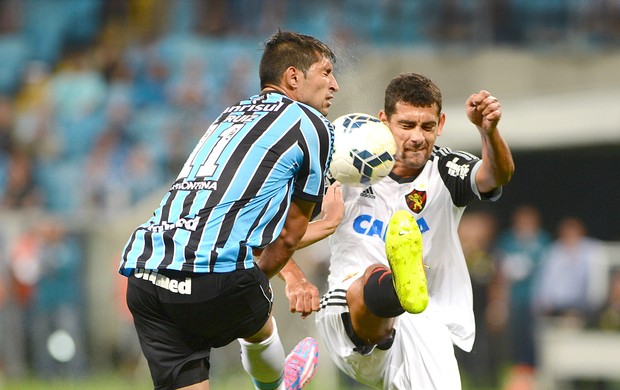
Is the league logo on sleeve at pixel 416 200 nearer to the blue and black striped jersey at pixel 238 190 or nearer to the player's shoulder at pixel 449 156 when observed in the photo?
the player's shoulder at pixel 449 156

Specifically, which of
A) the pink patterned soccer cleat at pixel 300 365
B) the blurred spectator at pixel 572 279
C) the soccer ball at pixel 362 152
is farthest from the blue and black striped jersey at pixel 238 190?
the blurred spectator at pixel 572 279

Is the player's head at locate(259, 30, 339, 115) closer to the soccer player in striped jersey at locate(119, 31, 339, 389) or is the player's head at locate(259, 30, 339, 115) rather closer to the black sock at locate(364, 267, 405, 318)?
the soccer player in striped jersey at locate(119, 31, 339, 389)

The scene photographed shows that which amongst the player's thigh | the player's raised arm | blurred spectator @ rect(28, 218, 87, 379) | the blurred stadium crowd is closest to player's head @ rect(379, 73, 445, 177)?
the player's raised arm

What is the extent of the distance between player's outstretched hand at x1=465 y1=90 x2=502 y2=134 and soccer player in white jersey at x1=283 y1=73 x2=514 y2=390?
5.7 inches

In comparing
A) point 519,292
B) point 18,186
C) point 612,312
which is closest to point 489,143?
point 612,312

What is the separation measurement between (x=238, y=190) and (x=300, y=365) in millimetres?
1870

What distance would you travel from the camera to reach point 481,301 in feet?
39.3

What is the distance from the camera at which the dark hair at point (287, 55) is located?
5.42 meters

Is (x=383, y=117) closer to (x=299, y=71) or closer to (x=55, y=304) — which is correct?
(x=299, y=71)

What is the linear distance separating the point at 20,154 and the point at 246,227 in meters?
10.9

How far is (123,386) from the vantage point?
39.5 feet

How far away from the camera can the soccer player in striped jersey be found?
4898 mm

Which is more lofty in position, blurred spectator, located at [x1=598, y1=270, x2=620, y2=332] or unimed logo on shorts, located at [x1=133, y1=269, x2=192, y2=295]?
unimed logo on shorts, located at [x1=133, y1=269, x2=192, y2=295]

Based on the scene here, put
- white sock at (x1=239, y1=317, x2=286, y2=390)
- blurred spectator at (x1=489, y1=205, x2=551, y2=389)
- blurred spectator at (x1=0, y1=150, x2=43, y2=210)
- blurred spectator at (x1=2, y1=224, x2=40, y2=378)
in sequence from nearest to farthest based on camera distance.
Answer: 1. white sock at (x1=239, y1=317, x2=286, y2=390)
2. blurred spectator at (x1=489, y1=205, x2=551, y2=389)
3. blurred spectator at (x1=2, y1=224, x2=40, y2=378)
4. blurred spectator at (x1=0, y1=150, x2=43, y2=210)
